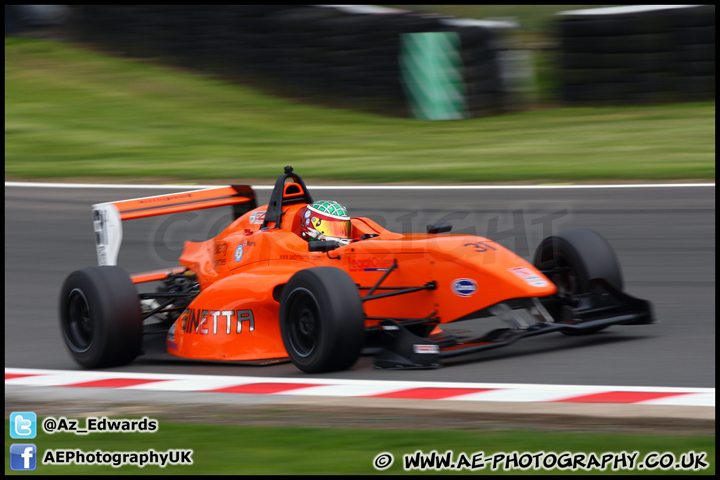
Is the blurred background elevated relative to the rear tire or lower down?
elevated

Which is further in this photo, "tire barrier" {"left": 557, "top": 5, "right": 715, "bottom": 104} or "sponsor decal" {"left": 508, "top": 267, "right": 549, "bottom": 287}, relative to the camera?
"tire barrier" {"left": 557, "top": 5, "right": 715, "bottom": 104}

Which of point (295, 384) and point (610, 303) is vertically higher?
point (610, 303)

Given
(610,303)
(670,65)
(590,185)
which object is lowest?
(610,303)

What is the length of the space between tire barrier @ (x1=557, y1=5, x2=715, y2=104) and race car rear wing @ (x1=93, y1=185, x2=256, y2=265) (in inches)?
311

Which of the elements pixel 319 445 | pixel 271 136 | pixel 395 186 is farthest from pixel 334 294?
pixel 271 136

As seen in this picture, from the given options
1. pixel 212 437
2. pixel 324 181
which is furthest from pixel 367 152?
pixel 212 437

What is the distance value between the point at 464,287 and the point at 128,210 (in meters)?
3.17

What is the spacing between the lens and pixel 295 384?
20.5 ft

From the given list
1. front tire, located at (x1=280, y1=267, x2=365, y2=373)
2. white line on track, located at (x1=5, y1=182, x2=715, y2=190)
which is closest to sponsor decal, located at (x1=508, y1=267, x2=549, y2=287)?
front tire, located at (x1=280, y1=267, x2=365, y2=373)

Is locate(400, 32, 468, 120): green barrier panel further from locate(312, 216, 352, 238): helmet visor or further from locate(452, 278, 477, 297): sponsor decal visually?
locate(452, 278, 477, 297): sponsor decal

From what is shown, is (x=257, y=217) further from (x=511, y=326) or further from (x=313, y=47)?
(x=313, y=47)

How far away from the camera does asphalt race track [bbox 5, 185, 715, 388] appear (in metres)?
6.38

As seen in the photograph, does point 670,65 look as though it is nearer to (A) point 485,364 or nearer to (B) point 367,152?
(B) point 367,152

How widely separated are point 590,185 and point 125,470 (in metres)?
8.45
